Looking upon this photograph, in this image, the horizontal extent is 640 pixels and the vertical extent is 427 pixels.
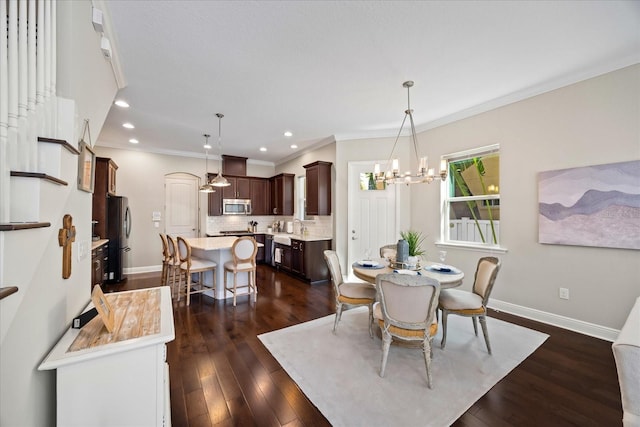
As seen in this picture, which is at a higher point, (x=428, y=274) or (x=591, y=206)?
(x=591, y=206)

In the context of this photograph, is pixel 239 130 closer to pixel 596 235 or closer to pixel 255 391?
pixel 255 391

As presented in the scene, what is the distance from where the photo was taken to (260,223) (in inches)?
302

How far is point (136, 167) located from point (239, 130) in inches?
118

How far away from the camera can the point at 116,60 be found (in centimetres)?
256

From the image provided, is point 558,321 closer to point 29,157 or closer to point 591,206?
point 591,206

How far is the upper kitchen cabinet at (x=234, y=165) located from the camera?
6.93 m

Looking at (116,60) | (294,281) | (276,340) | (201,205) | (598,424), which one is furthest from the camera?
(201,205)

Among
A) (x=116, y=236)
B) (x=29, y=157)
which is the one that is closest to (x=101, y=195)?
(x=116, y=236)

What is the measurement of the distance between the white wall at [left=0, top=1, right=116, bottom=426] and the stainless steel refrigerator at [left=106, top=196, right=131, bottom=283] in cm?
349

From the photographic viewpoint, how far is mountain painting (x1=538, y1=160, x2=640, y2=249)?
8.51 ft

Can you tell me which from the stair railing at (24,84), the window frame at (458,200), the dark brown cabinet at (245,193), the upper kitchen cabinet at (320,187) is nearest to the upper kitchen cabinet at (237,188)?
the dark brown cabinet at (245,193)

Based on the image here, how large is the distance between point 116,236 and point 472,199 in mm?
6401

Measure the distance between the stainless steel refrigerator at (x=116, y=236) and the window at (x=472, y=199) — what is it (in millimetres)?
6000

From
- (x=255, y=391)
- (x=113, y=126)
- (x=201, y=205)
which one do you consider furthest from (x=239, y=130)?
(x=255, y=391)
